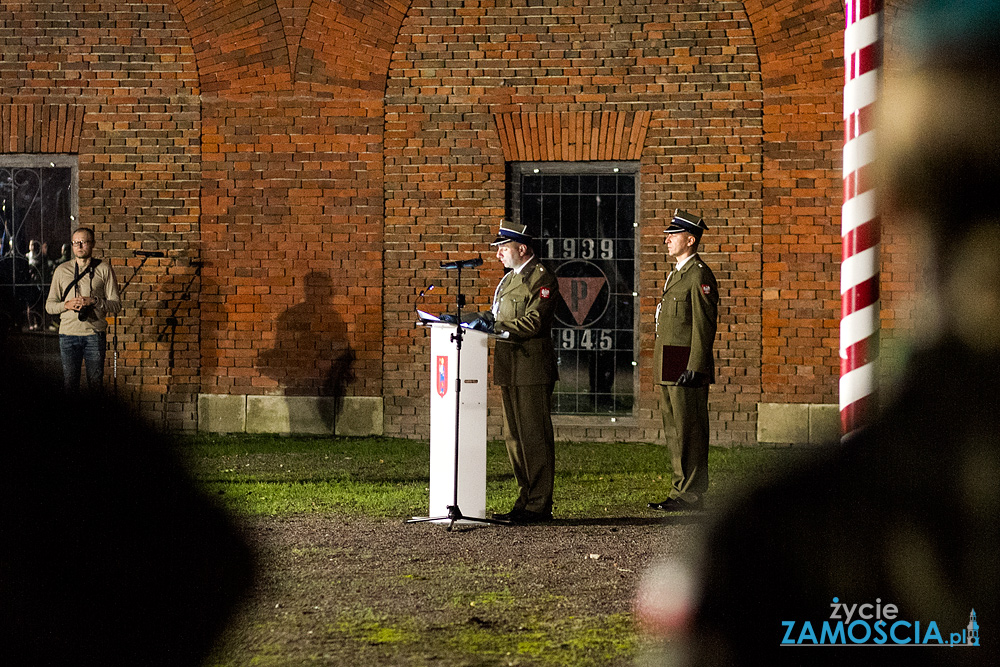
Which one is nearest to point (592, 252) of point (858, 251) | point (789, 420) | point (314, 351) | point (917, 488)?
point (789, 420)

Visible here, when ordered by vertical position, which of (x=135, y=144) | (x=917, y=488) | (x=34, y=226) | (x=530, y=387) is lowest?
(x=530, y=387)

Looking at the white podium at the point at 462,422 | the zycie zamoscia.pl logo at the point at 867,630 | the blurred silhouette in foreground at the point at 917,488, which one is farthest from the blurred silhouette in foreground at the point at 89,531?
the white podium at the point at 462,422

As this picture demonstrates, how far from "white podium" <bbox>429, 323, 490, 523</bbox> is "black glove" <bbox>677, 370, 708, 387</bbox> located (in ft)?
5.07

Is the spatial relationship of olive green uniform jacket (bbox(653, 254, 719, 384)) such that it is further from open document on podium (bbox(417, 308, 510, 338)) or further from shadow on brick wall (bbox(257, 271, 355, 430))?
shadow on brick wall (bbox(257, 271, 355, 430))

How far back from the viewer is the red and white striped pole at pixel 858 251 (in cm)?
459

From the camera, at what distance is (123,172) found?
12.3m

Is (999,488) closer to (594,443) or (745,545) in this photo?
(745,545)

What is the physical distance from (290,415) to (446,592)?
22.4ft

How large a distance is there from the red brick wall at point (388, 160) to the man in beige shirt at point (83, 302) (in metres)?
1.04

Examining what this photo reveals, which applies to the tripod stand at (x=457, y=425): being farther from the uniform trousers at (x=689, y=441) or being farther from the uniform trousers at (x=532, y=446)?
the uniform trousers at (x=689, y=441)

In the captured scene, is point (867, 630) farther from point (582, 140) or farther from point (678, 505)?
point (582, 140)

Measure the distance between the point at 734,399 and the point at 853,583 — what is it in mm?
10588

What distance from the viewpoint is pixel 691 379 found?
8.18 metres

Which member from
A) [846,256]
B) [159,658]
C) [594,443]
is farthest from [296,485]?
[159,658]
